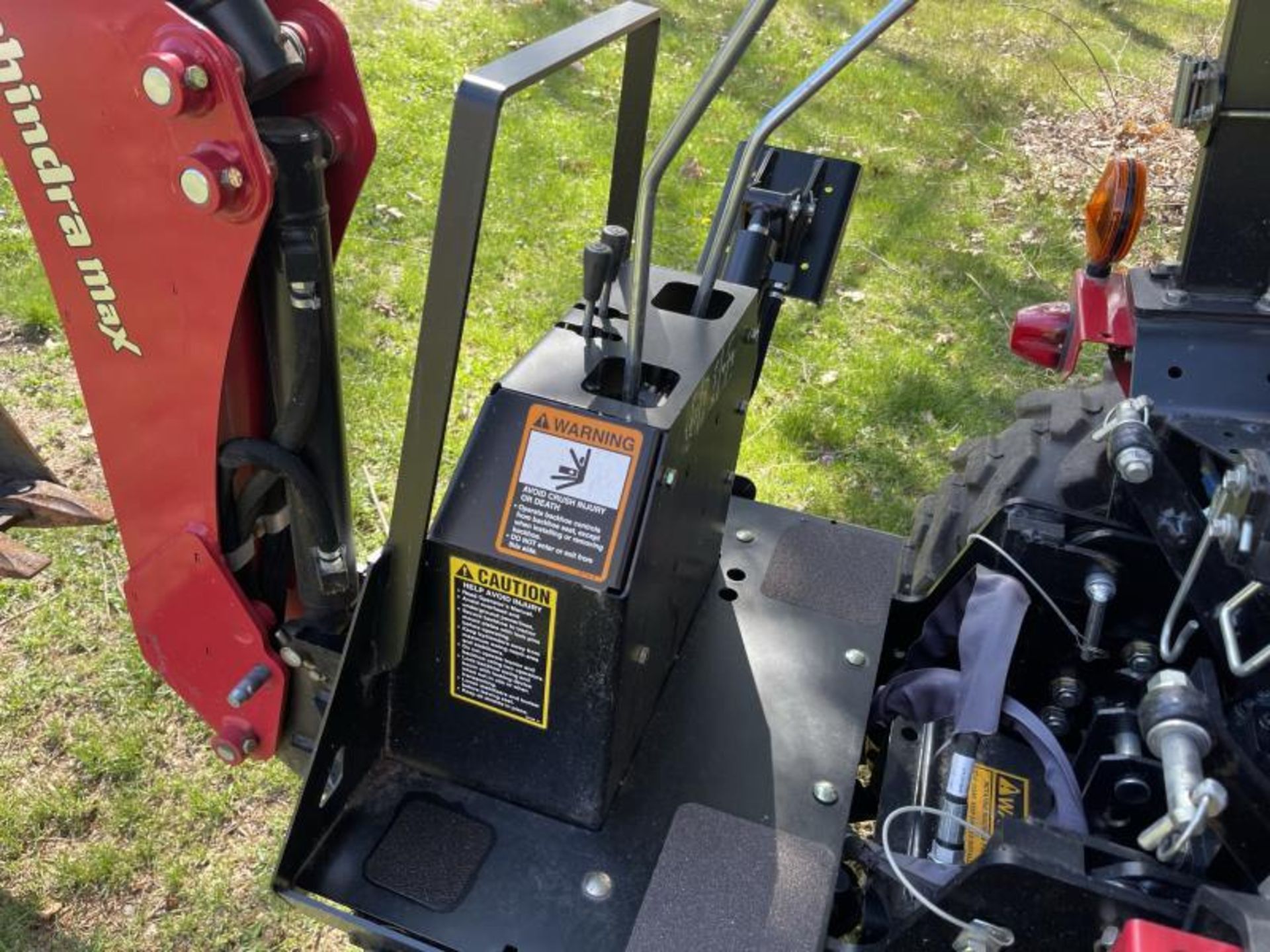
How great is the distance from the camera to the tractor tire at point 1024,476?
74.0 inches

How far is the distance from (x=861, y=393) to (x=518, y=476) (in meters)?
2.36

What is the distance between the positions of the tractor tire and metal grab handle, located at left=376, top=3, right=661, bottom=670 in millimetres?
942

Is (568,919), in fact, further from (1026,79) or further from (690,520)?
(1026,79)

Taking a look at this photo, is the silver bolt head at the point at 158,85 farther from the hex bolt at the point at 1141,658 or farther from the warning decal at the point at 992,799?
the hex bolt at the point at 1141,658

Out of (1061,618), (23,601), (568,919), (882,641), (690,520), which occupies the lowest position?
(23,601)

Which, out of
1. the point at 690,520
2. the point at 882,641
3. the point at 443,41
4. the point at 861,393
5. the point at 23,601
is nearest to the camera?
the point at 690,520

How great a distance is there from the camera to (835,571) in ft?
6.48

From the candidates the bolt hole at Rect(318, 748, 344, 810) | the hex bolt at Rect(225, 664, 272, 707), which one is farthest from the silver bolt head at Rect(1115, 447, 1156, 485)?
the hex bolt at Rect(225, 664, 272, 707)

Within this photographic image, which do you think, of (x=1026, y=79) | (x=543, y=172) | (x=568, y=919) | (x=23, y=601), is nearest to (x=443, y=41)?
(x=543, y=172)

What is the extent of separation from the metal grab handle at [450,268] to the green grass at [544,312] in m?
0.99

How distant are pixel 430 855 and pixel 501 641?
1.00 feet

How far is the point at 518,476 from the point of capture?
1.35 meters

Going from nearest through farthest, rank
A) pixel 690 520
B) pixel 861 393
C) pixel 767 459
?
pixel 690 520
pixel 767 459
pixel 861 393

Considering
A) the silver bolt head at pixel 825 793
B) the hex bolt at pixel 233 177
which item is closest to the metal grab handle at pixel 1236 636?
the silver bolt head at pixel 825 793
